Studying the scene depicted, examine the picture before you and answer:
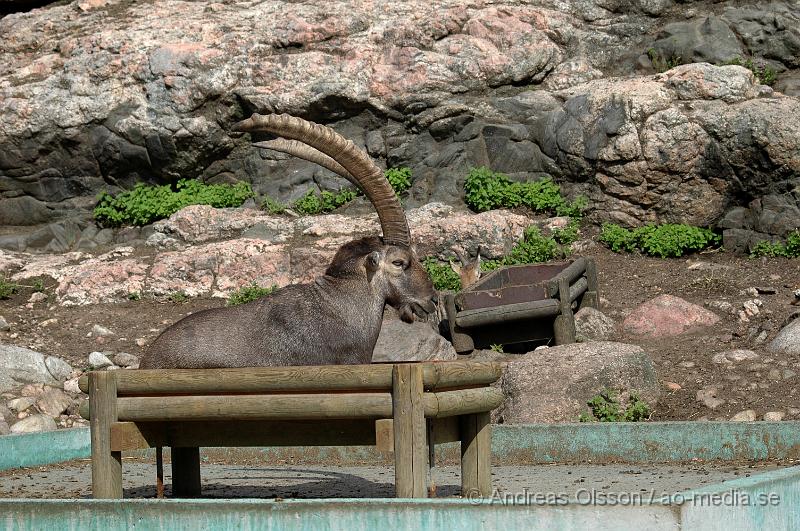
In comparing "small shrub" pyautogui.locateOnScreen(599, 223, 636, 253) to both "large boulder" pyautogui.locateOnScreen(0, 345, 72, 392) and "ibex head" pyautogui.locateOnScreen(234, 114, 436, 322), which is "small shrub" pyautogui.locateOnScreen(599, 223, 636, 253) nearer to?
"ibex head" pyautogui.locateOnScreen(234, 114, 436, 322)

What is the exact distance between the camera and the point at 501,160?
46.7ft

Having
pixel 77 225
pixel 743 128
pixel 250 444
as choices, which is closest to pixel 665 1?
pixel 743 128

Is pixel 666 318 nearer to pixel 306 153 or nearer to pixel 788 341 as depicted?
pixel 788 341

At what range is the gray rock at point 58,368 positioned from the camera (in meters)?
11.0

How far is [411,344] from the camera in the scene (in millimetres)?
10781

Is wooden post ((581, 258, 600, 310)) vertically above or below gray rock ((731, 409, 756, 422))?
above

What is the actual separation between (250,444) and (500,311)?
5.86 meters

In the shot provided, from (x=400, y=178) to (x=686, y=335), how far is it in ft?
15.6

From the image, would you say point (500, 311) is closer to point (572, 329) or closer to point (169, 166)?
point (572, 329)

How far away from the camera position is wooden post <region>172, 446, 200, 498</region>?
603cm

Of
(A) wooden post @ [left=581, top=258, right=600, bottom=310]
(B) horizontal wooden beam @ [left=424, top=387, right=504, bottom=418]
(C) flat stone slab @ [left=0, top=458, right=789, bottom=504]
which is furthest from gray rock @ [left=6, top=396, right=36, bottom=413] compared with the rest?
(B) horizontal wooden beam @ [left=424, top=387, right=504, bottom=418]

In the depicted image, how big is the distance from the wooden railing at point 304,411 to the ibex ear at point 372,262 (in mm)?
2338

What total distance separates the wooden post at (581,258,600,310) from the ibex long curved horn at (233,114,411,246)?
4.37 meters

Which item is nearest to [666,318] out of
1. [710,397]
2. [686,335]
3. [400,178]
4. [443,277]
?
[686,335]
